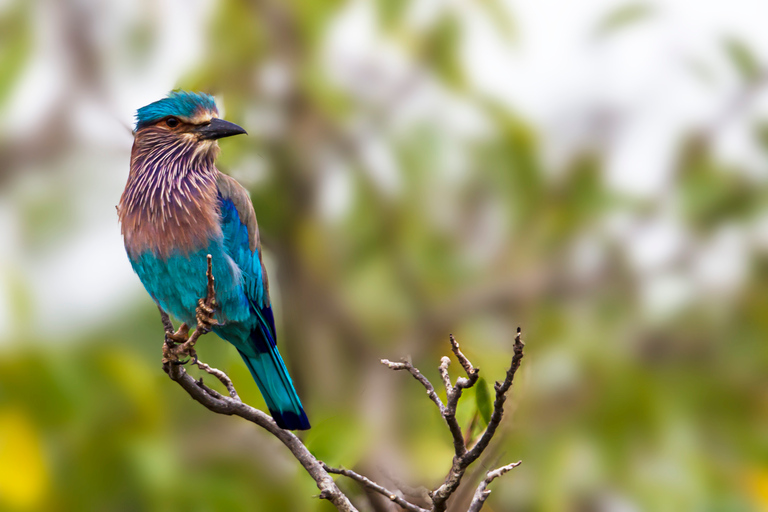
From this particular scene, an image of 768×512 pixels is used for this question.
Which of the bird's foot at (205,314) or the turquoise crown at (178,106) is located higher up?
the turquoise crown at (178,106)

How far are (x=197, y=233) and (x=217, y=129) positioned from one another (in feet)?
0.84

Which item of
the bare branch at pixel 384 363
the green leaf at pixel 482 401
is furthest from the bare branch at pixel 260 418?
the green leaf at pixel 482 401

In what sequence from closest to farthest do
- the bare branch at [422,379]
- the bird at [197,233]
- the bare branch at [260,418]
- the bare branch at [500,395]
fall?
the bare branch at [500,395] → the bare branch at [422,379] → the bare branch at [260,418] → the bird at [197,233]

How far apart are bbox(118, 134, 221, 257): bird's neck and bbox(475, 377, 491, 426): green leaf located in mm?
701

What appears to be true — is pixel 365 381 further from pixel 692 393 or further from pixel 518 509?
pixel 692 393

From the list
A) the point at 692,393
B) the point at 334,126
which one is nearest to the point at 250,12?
the point at 334,126

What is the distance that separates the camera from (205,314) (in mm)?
1779

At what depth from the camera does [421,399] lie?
302 centimetres

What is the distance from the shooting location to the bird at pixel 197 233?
6.08 feet

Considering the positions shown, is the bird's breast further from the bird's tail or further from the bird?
the bird's tail

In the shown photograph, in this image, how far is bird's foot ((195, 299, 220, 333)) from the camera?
1751 mm

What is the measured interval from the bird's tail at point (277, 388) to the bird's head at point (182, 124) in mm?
531

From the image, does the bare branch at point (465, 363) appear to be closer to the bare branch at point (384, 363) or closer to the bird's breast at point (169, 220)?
the bare branch at point (384, 363)

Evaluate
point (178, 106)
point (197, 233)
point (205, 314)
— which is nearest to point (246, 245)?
point (197, 233)
